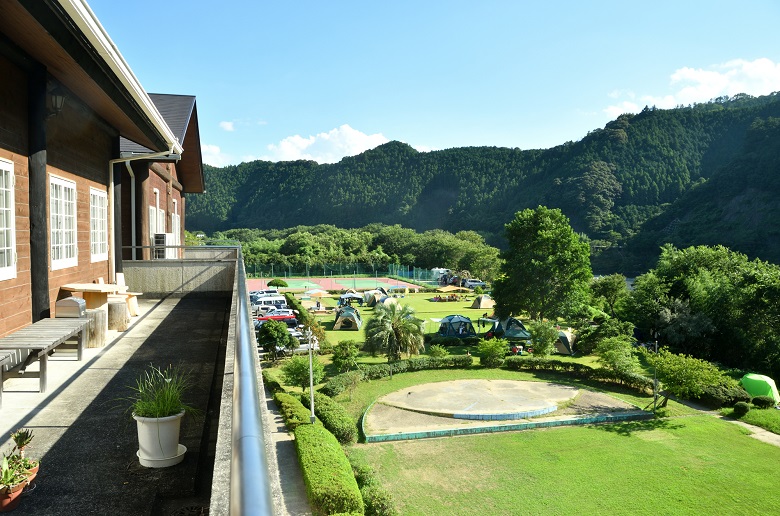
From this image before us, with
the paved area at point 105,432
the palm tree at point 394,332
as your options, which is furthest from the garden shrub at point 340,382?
the paved area at point 105,432

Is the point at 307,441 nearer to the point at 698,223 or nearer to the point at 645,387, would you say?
the point at 645,387

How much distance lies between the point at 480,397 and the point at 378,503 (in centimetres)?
996

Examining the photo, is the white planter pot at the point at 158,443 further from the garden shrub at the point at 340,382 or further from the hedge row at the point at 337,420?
the garden shrub at the point at 340,382

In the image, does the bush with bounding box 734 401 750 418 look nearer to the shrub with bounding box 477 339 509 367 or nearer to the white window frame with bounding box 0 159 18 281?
the shrub with bounding box 477 339 509 367

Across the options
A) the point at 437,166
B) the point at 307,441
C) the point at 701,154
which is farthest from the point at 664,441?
the point at 437,166

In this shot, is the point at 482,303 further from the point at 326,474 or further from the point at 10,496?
the point at 10,496

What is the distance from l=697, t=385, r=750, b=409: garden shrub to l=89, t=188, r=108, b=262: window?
22740 mm

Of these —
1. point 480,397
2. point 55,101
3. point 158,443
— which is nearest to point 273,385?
point 480,397

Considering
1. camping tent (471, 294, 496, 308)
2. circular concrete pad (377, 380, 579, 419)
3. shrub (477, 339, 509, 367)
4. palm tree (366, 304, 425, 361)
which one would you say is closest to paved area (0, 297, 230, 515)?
circular concrete pad (377, 380, 579, 419)

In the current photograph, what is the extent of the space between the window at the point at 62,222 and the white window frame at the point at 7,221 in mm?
1207

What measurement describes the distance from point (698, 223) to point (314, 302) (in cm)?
5846

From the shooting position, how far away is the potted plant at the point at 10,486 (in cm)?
258

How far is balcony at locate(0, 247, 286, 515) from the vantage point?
4.29 feet

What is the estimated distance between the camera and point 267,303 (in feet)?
115
